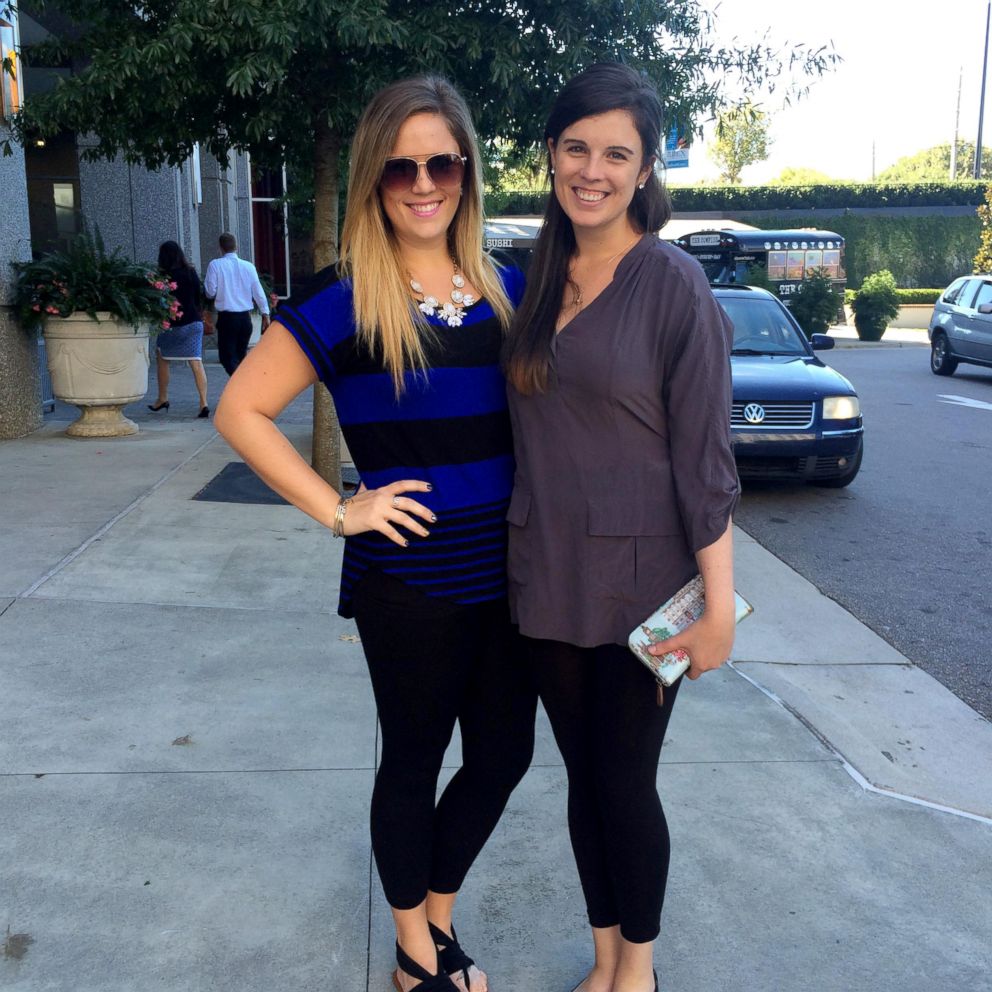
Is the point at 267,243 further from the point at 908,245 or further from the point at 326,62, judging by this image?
the point at 326,62

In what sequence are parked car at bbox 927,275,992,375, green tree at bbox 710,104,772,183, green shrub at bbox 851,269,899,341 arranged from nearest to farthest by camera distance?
parked car at bbox 927,275,992,375, green shrub at bbox 851,269,899,341, green tree at bbox 710,104,772,183

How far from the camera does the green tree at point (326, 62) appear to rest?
5.68 meters

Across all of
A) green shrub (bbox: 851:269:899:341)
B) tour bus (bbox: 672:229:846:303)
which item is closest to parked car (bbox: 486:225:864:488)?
green shrub (bbox: 851:269:899:341)

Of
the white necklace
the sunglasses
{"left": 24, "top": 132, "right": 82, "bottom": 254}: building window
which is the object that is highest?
{"left": 24, "top": 132, "right": 82, "bottom": 254}: building window

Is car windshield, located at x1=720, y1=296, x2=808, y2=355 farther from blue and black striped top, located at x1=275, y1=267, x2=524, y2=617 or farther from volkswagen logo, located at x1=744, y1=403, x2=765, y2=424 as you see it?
blue and black striped top, located at x1=275, y1=267, x2=524, y2=617

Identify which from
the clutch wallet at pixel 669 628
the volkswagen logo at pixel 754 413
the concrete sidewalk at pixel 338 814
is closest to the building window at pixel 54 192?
the volkswagen logo at pixel 754 413

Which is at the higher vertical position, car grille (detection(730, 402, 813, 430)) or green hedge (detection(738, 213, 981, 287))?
green hedge (detection(738, 213, 981, 287))

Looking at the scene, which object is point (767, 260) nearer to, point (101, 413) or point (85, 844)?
point (101, 413)

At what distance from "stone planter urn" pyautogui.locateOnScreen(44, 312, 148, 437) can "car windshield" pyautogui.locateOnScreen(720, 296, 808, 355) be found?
5.02 meters

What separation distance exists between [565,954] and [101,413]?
24.5 ft

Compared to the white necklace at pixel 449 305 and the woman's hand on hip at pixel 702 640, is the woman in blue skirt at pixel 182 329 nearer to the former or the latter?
the white necklace at pixel 449 305

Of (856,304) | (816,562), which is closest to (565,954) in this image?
(816,562)

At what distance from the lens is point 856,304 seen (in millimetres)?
26797

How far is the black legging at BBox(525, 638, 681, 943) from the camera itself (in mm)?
2078
